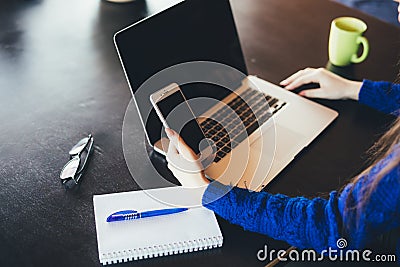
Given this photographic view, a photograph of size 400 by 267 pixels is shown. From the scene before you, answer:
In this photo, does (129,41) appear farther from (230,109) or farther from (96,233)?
(96,233)

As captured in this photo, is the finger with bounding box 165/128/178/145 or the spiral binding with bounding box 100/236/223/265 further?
the finger with bounding box 165/128/178/145

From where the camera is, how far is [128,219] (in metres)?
0.98

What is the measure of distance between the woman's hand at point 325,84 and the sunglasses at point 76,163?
0.47 meters

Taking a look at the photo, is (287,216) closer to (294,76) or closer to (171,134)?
(171,134)

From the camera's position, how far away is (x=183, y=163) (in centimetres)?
108

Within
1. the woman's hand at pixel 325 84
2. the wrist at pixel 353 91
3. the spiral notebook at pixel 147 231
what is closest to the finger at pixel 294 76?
the woman's hand at pixel 325 84

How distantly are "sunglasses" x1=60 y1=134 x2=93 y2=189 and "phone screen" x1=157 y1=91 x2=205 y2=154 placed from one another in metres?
0.16

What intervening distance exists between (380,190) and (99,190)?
0.47 metres

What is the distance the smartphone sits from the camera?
1.12 meters

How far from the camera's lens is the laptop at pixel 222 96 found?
1118 millimetres

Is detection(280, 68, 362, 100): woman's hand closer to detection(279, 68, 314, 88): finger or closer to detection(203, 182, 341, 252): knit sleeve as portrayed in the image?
detection(279, 68, 314, 88): finger

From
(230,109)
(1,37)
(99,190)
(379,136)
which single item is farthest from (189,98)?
(1,37)

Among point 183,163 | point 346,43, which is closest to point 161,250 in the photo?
point 183,163

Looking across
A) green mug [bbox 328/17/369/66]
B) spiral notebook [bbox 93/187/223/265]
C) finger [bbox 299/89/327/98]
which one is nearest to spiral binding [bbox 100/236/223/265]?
spiral notebook [bbox 93/187/223/265]
